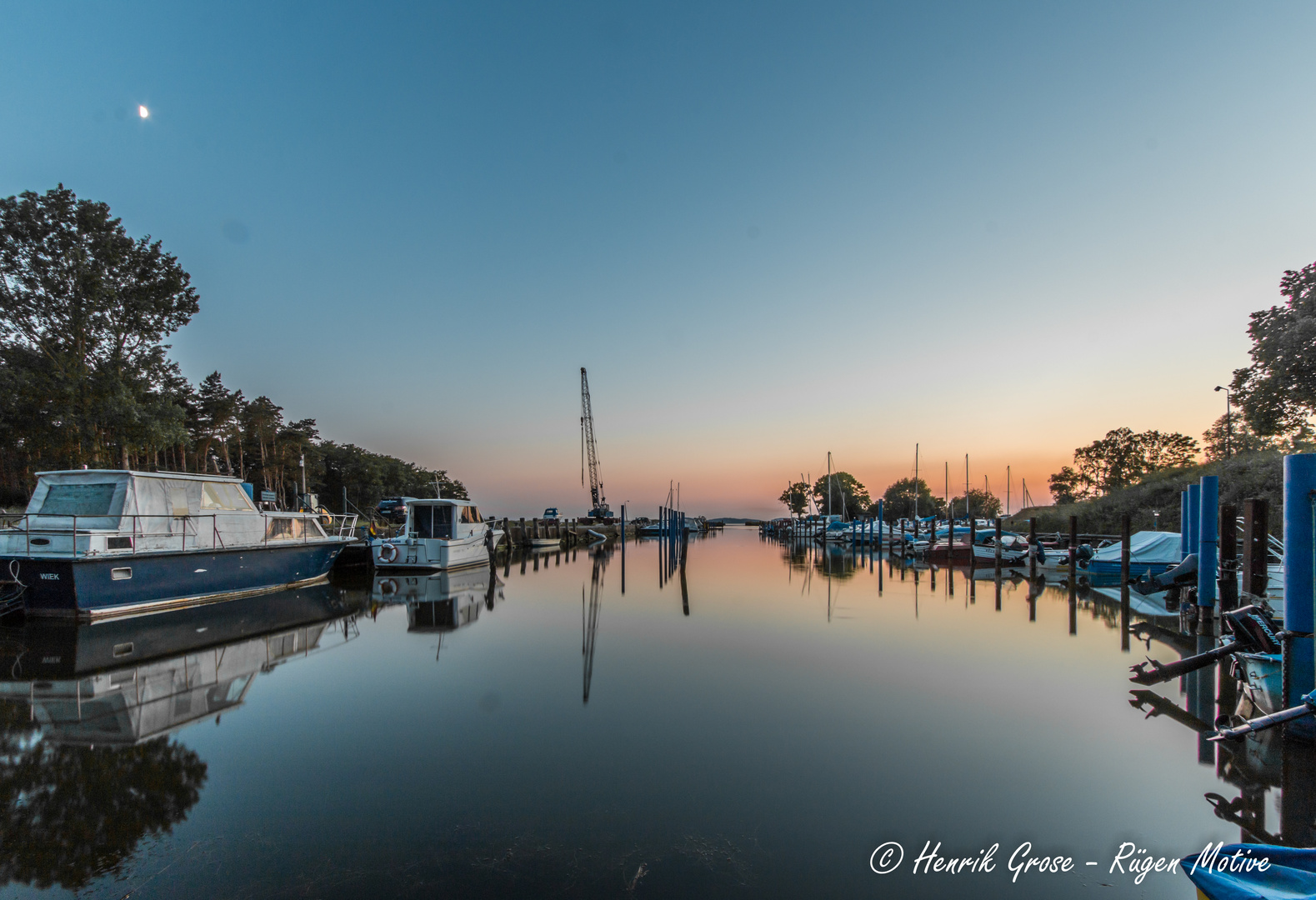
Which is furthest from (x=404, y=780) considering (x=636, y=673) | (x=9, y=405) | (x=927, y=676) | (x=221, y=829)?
(x=9, y=405)

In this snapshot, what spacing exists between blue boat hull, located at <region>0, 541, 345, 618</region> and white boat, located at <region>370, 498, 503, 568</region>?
5.23 metres

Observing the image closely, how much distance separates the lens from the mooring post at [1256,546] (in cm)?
854

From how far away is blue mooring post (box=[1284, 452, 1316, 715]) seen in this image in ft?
21.4

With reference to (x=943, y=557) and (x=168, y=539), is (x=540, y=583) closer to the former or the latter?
(x=168, y=539)

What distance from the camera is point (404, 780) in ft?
19.1

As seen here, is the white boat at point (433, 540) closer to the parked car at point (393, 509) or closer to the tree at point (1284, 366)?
the parked car at point (393, 509)

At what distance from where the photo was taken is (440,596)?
62.1 feet

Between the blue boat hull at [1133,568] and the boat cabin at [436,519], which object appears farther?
the boat cabin at [436,519]

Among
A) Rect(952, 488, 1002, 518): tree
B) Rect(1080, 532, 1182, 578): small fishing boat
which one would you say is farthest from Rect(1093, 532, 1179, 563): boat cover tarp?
Rect(952, 488, 1002, 518): tree

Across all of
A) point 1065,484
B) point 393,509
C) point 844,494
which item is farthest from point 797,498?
point 393,509

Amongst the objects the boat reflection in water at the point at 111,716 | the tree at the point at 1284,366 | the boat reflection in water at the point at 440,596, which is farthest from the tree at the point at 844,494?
the boat reflection in water at the point at 111,716

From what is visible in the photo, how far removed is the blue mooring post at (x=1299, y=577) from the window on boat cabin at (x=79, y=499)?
20.9m

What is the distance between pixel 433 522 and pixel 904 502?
310ft

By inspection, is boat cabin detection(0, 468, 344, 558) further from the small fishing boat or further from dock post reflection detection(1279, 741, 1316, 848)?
the small fishing boat
